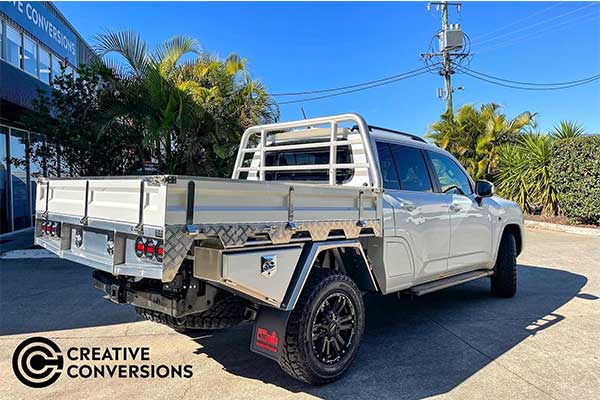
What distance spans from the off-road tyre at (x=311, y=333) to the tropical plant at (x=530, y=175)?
42.5 feet

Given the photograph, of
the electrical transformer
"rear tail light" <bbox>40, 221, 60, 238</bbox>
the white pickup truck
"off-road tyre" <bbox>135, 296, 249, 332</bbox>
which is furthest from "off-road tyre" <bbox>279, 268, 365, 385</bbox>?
the electrical transformer

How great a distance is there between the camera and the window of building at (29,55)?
38.9ft

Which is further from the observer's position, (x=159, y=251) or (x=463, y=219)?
(x=463, y=219)

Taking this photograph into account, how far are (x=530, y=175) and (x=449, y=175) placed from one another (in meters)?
11.4

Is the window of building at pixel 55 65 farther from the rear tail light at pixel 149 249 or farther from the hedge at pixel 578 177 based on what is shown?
the hedge at pixel 578 177

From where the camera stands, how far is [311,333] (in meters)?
3.25

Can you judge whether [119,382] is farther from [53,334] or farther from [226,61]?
[226,61]

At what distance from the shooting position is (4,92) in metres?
10.2

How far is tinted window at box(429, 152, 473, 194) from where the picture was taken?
16.8ft

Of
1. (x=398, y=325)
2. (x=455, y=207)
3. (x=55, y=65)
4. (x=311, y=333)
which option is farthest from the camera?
(x=55, y=65)

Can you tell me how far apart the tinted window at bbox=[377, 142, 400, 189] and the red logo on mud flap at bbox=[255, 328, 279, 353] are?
6.05 ft

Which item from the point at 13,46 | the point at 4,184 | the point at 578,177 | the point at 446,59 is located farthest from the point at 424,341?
the point at 446,59

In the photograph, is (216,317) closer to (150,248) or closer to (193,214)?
(150,248)

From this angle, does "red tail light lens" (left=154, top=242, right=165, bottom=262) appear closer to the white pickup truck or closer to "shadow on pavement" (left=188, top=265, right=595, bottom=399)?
the white pickup truck
